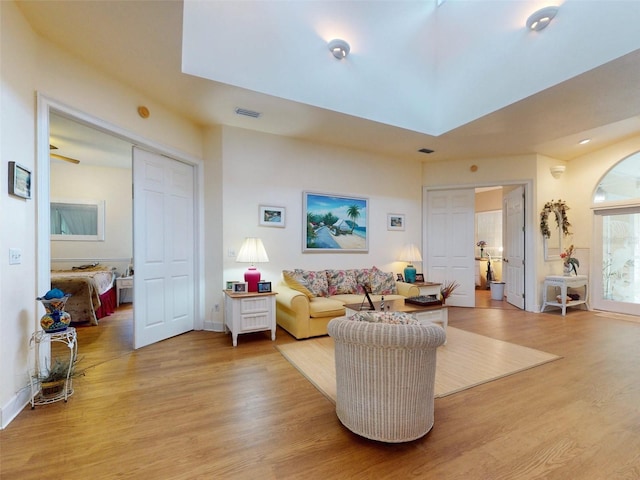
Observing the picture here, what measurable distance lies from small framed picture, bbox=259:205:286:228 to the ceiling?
118 centimetres

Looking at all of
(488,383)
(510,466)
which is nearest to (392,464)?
(510,466)

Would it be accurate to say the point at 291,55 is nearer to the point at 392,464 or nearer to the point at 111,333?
the point at 392,464

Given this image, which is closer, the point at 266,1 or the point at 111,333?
the point at 266,1

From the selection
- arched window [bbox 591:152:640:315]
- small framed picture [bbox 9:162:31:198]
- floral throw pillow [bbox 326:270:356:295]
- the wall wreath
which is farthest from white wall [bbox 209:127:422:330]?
arched window [bbox 591:152:640:315]

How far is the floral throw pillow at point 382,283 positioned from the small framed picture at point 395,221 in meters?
1.10

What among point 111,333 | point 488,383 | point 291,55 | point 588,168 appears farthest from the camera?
point 588,168

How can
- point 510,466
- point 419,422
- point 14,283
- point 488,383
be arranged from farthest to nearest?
point 488,383 < point 14,283 < point 419,422 < point 510,466

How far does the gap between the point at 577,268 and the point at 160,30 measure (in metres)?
7.56

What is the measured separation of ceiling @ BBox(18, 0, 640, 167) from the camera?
261 cm

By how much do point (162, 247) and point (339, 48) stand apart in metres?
3.32

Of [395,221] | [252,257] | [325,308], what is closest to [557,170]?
[395,221]

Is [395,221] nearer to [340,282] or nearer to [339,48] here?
[340,282]

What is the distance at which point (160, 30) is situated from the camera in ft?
7.98

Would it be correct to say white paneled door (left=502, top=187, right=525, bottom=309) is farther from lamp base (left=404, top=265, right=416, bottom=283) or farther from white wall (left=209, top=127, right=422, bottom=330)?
lamp base (left=404, top=265, right=416, bottom=283)
